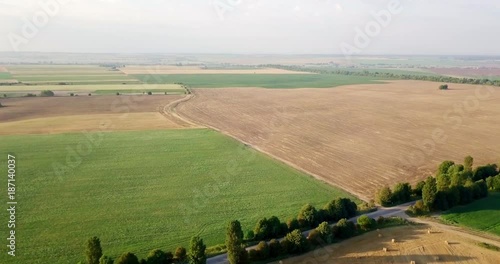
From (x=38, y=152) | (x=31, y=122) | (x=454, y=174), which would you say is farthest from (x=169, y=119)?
(x=454, y=174)

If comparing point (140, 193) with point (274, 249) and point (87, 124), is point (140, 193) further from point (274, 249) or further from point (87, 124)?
point (87, 124)

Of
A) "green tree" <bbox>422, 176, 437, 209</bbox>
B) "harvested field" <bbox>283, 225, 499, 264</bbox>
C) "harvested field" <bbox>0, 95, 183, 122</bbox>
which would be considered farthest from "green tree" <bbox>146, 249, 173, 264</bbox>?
"harvested field" <bbox>0, 95, 183, 122</bbox>

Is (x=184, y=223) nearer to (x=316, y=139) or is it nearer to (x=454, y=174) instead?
(x=454, y=174)

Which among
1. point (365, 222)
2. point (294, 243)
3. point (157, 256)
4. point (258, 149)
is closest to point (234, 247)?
point (294, 243)

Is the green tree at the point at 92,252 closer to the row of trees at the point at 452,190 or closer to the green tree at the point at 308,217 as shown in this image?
the green tree at the point at 308,217

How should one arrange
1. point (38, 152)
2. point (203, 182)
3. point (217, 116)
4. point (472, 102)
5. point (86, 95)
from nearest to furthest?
point (203, 182), point (38, 152), point (217, 116), point (472, 102), point (86, 95)
